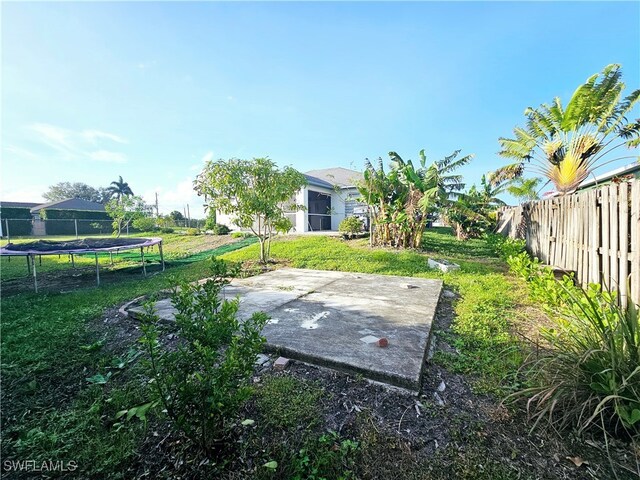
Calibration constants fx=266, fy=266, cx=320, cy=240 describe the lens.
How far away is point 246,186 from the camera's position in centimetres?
804

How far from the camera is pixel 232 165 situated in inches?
301

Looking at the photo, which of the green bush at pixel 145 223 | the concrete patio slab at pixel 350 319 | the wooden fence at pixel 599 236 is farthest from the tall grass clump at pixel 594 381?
the green bush at pixel 145 223

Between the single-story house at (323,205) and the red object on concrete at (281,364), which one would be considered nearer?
the red object on concrete at (281,364)

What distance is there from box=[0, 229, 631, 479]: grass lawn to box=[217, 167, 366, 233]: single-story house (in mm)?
14132

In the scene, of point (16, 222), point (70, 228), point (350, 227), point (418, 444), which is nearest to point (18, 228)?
point (16, 222)

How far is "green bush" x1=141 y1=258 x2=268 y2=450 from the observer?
1.39 meters

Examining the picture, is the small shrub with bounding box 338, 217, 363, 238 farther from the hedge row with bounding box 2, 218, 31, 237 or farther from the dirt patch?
the hedge row with bounding box 2, 218, 31, 237

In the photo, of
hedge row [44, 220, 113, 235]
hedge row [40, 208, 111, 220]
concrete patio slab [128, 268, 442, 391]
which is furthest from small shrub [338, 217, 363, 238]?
hedge row [40, 208, 111, 220]

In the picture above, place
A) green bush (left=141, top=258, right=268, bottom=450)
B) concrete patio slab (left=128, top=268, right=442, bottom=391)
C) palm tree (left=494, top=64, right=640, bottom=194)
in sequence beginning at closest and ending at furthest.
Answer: green bush (left=141, top=258, right=268, bottom=450) < concrete patio slab (left=128, top=268, right=442, bottom=391) < palm tree (left=494, top=64, right=640, bottom=194)

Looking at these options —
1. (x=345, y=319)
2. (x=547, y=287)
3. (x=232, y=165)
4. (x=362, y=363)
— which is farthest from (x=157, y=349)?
(x=232, y=165)

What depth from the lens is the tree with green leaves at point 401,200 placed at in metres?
9.55

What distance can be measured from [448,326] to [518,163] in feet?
39.6

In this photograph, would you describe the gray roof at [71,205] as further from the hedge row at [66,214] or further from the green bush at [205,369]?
the green bush at [205,369]

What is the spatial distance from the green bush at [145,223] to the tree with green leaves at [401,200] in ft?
51.7
